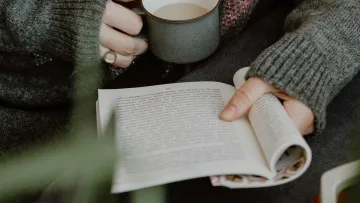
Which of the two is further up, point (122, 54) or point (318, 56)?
point (318, 56)

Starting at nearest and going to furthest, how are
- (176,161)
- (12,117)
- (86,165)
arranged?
(86,165), (176,161), (12,117)

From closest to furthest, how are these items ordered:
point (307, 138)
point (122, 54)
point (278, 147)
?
1. point (278, 147)
2. point (307, 138)
3. point (122, 54)

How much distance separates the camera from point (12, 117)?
776mm

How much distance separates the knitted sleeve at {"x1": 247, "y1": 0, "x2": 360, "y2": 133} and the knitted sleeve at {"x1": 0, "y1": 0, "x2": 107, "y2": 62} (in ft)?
0.88

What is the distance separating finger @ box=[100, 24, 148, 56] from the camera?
0.71 metres

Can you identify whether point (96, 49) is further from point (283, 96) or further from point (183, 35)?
point (283, 96)

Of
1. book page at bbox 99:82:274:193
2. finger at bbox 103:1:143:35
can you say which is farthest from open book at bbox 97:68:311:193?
finger at bbox 103:1:143:35

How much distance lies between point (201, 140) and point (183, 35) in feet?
0.58

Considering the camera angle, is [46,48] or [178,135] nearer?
[178,135]

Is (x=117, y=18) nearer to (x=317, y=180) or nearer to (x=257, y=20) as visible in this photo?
(x=257, y=20)

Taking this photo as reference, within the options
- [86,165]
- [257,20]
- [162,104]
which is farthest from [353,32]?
[86,165]

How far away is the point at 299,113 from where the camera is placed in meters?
0.60

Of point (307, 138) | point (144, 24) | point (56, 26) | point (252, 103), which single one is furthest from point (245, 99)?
point (56, 26)

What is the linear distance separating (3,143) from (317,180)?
1.75 feet
